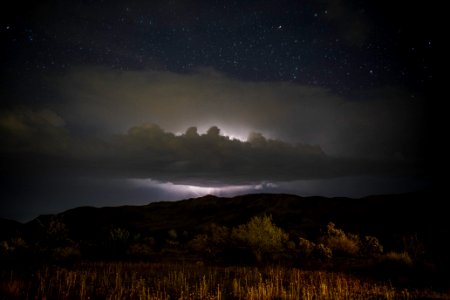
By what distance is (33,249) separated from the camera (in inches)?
897

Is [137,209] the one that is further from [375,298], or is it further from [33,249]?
[375,298]

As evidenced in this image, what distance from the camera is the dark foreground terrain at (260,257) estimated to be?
1074 centimetres

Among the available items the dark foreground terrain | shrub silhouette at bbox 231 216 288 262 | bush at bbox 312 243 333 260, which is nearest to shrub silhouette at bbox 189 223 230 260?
the dark foreground terrain

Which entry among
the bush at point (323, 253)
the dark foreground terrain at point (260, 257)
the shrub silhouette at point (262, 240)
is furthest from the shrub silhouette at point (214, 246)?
the bush at point (323, 253)

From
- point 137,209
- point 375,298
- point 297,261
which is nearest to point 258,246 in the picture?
point 297,261

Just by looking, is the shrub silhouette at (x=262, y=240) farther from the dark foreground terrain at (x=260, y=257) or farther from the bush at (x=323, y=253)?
the bush at (x=323, y=253)

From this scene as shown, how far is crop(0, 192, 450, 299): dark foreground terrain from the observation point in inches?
423

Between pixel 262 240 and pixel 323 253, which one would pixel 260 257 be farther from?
pixel 323 253

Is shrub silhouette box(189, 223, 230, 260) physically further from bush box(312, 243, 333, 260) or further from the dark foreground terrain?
bush box(312, 243, 333, 260)

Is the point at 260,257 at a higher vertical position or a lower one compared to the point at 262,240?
lower

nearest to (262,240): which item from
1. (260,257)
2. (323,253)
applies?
(260,257)

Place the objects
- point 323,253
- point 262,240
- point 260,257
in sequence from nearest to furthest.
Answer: point 260,257
point 262,240
point 323,253

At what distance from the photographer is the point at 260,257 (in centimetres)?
2122

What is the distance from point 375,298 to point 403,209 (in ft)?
159
